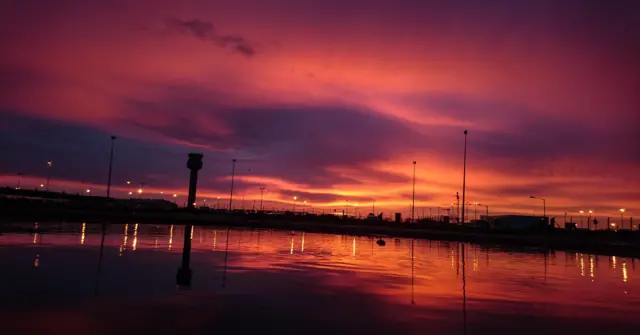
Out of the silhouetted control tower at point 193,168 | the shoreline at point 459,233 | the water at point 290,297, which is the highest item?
the silhouetted control tower at point 193,168

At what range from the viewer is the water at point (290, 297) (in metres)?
11.5

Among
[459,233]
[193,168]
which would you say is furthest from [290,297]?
[193,168]

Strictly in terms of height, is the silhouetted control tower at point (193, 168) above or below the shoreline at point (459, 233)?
above

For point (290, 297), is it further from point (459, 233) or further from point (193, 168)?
point (193, 168)

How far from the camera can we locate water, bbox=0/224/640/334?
1153 cm

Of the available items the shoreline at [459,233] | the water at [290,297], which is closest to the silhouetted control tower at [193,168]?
the shoreline at [459,233]

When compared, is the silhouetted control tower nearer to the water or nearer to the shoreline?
the shoreline

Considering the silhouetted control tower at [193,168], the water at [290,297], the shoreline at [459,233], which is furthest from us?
the silhouetted control tower at [193,168]

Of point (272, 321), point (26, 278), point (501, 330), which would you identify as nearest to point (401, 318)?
point (501, 330)

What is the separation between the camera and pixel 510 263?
29.9m

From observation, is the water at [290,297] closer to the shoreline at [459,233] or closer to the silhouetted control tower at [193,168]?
the shoreline at [459,233]

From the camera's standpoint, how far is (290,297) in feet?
50.1

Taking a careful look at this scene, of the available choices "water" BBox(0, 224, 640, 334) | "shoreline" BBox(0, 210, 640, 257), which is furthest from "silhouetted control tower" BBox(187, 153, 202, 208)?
"water" BBox(0, 224, 640, 334)

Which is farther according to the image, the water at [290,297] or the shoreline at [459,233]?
the shoreline at [459,233]
